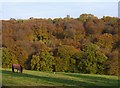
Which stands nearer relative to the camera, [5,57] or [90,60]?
[5,57]

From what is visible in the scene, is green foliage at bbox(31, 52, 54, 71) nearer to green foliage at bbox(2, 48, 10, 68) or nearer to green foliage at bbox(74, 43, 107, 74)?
green foliage at bbox(74, 43, 107, 74)

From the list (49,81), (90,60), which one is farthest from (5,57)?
(49,81)

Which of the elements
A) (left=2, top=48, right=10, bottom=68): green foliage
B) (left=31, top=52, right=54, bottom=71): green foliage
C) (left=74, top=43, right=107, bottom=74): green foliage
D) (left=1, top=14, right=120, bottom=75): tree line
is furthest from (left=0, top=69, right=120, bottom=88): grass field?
(left=31, top=52, right=54, bottom=71): green foliage

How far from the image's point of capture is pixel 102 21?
42.7 meters

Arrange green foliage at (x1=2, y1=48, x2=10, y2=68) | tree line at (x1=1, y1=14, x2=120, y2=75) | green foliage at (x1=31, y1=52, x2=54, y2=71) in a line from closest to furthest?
green foliage at (x1=2, y1=48, x2=10, y2=68) → tree line at (x1=1, y1=14, x2=120, y2=75) → green foliage at (x1=31, y1=52, x2=54, y2=71)

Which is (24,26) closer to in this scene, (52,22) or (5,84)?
(52,22)

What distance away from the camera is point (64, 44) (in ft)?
125

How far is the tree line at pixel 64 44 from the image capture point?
32.2 metres

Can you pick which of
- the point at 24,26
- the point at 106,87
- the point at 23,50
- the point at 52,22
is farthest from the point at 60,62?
the point at 106,87

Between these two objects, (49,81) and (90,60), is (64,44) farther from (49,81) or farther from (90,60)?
(49,81)

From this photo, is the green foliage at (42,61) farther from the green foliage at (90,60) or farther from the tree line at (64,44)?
the green foliage at (90,60)

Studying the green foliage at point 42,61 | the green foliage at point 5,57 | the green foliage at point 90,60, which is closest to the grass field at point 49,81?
the green foliage at point 5,57

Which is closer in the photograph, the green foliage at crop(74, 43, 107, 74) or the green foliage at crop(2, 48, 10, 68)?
the green foliage at crop(2, 48, 10, 68)

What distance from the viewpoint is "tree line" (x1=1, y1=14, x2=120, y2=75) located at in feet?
105
